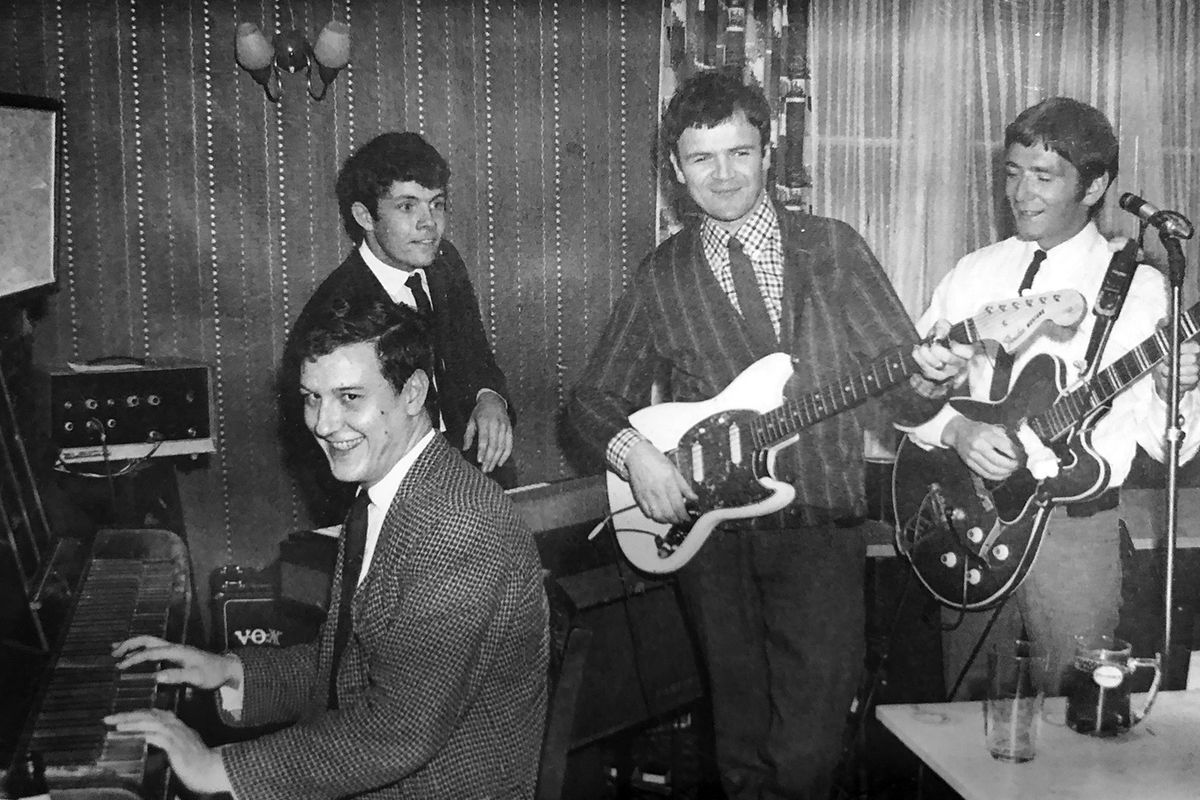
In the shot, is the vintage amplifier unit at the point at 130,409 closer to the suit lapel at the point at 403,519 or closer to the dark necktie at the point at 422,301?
the dark necktie at the point at 422,301

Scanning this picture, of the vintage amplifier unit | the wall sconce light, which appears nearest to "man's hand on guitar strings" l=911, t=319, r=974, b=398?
the wall sconce light

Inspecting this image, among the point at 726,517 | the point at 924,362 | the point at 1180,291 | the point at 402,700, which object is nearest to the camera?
the point at 402,700

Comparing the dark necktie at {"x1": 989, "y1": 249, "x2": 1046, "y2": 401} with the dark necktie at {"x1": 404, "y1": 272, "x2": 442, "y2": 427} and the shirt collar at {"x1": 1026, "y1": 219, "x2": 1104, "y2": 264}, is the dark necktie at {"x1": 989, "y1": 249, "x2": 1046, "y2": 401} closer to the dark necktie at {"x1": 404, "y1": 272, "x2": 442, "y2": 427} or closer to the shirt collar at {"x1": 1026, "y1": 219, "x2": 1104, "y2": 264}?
the shirt collar at {"x1": 1026, "y1": 219, "x2": 1104, "y2": 264}

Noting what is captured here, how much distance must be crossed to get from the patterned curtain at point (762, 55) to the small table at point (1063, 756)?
1.20 metres

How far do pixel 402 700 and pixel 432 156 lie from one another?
4.23ft

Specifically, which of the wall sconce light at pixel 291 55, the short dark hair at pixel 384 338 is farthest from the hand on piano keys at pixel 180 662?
the wall sconce light at pixel 291 55

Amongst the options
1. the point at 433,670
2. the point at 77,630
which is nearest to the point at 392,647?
the point at 433,670

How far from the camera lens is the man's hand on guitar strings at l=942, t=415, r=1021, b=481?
221 centimetres

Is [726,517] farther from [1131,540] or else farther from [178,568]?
[178,568]

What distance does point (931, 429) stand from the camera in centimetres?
229

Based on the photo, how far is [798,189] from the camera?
7.90 feet

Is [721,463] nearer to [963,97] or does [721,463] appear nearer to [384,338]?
[384,338]

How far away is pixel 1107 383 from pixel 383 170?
1587 mm

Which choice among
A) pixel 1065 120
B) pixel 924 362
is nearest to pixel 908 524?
pixel 924 362
